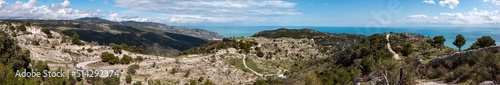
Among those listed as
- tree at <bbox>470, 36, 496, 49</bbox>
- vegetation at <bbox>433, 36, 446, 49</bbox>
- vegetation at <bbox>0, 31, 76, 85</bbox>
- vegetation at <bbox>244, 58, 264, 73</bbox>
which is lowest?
vegetation at <bbox>244, 58, 264, 73</bbox>

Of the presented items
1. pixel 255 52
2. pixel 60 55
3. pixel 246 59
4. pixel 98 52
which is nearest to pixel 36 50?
pixel 60 55

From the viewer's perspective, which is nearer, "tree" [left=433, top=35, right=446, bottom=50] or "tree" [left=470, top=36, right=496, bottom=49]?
"tree" [left=470, top=36, right=496, bottom=49]

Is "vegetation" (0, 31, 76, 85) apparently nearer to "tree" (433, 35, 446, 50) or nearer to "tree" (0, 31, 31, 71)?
"tree" (0, 31, 31, 71)

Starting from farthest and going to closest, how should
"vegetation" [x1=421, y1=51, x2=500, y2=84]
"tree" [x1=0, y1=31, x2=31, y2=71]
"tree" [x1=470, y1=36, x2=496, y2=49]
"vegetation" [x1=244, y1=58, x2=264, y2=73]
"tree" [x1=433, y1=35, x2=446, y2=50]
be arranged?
1. "vegetation" [x1=244, y1=58, x2=264, y2=73]
2. "tree" [x1=433, y1=35, x2=446, y2=50]
3. "tree" [x1=470, y1=36, x2=496, y2=49]
4. "tree" [x1=0, y1=31, x2=31, y2=71]
5. "vegetation" [x1=421, y1=51, x2=500, y2=84]

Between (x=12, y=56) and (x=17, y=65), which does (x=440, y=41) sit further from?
(x=12, y=56)

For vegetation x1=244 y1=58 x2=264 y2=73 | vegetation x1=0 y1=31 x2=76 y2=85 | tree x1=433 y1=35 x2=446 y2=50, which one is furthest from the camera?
vegetation x1=244 y1=58 x2=264 y2=73

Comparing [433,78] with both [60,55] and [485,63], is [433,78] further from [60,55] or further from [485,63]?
[60,55]

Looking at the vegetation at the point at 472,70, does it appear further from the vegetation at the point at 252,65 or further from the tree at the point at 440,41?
the vegetation at the point at 252,65

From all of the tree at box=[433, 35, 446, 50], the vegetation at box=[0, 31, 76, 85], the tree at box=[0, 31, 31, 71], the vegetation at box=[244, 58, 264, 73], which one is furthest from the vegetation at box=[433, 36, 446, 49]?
the tree at box=[0, 31, 31, 71]

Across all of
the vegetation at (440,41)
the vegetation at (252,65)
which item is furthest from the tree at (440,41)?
the vegetation at (252,65)

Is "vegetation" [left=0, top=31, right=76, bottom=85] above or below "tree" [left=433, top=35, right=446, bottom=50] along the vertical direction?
below

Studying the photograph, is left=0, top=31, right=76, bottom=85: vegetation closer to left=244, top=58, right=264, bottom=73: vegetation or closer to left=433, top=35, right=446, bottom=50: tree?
left=244, top=58, right=264, bottom=73: vegetation
